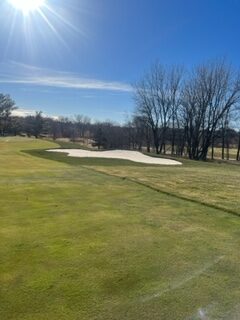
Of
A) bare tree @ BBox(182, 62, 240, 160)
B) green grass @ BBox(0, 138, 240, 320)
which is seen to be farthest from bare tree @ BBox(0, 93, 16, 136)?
green grass @ BBox(0, 138, 240, 320)

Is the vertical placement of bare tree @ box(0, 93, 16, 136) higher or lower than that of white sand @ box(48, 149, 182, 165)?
higher

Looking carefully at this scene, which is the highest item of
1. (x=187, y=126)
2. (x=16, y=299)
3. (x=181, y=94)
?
(x=181, y=94)

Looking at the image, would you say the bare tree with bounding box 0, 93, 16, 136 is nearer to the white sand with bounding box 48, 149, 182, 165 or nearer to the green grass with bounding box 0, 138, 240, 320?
the white sand with bounding box 48, 149, 182, 165

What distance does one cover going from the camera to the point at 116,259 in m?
4.27

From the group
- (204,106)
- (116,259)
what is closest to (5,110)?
(204,106)

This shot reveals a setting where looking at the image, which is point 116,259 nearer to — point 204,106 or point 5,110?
point 204,106

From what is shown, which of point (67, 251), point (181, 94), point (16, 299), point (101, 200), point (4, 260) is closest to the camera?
point (16, 299)

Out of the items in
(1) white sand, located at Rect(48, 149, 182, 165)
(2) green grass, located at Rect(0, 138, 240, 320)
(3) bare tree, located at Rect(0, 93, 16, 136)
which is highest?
(3) bare tree, located at Rect(0, 93, 16, 136)

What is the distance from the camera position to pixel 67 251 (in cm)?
449

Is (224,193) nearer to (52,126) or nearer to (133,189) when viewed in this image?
(133,189)

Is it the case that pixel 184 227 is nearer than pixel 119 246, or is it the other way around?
pixel 119 246

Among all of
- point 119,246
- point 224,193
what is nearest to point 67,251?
point 119,246

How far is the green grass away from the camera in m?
3.16

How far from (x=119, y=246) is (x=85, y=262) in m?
0.75
